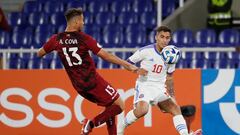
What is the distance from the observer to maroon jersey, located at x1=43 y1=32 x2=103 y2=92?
9.86 metres

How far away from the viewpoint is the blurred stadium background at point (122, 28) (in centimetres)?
1464

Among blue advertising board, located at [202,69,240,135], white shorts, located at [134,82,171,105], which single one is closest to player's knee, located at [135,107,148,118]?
white shorts, located at [134,82,171,105]

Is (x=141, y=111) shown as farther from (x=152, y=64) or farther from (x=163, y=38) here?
(x=163, y=38)

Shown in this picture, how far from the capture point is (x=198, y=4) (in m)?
18.2

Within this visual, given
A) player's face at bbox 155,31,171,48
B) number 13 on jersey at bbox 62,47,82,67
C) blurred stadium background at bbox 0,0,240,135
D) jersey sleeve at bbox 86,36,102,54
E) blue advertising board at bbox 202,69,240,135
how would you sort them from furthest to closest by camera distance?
blurred stadium background at bbox 0,0,240,135
blue advertising board at bbox 202,69,240,135
player's face at bbox 155,31,171,48
number 13 on jersey at bbox 62,47,82,67
jersey sleeve at bbox 86,36,102,54

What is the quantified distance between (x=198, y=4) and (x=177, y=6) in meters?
0.48

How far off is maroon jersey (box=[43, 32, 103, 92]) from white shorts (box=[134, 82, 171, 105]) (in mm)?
838

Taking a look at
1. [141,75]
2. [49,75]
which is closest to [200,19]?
[49,75]

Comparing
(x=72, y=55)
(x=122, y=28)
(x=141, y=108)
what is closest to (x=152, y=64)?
(x=141, y=108)

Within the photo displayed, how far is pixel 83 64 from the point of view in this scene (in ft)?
32.6

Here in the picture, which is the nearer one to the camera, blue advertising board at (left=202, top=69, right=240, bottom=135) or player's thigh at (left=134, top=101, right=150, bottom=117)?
player's thigh at (left=134, top=101, right=150, bottom=117)

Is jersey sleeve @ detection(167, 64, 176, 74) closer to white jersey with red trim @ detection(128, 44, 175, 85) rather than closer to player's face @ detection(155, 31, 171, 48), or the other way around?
white jersey with red trim @ detection(128, 44, 175, 85)

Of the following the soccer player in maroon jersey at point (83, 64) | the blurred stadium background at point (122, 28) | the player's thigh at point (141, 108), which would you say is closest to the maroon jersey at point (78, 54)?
the soccer player in maroon jersey at point (83, 64)

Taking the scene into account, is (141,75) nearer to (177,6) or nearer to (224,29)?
(224,29)
